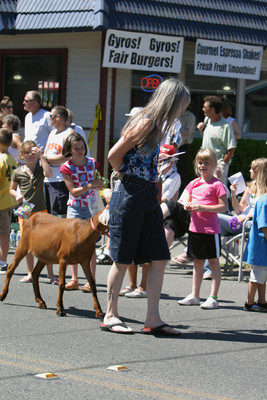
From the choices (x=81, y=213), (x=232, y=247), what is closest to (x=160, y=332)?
(x=81, y=213)

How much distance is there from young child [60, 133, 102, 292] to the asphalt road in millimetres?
912

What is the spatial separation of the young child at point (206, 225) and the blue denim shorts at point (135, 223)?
1368 mm

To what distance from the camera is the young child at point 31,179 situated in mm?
9250

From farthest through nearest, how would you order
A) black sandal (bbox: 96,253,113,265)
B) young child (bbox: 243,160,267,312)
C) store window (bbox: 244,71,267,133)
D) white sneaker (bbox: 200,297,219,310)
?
store window (bbox: 244,71,267,133) → black sandal (bbox: 96,253,113,265) → white sneaker (bbox: 200,297,219,310) → young child (bbox: 243,160,267,312)

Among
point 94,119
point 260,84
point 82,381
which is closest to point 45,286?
point 82,381

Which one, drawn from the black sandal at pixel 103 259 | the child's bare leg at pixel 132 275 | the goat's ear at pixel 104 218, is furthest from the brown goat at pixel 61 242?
the black sandal at pixel 103 259

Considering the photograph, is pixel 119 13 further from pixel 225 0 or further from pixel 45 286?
pixel 45 286

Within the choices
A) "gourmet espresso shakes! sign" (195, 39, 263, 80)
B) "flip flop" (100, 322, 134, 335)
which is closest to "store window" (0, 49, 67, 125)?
"gourmet espresso shakes! sign" (195, 39, 263, 80)

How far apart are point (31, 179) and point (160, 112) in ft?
10.6

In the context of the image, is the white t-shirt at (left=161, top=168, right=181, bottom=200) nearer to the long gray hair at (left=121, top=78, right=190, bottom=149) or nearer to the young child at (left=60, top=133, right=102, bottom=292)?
the young child at (left=60, top=133, right=102, bottom=292)

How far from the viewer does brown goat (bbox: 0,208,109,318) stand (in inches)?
290

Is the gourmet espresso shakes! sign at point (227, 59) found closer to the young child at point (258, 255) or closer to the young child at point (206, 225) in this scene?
the young child at point (206, 225)

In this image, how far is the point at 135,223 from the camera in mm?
6652

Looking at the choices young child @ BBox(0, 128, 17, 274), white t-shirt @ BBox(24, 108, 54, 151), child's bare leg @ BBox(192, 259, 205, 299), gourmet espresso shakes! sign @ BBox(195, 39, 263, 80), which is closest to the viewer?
child's bare leg @ BBox(192, 259, 205, 299)
